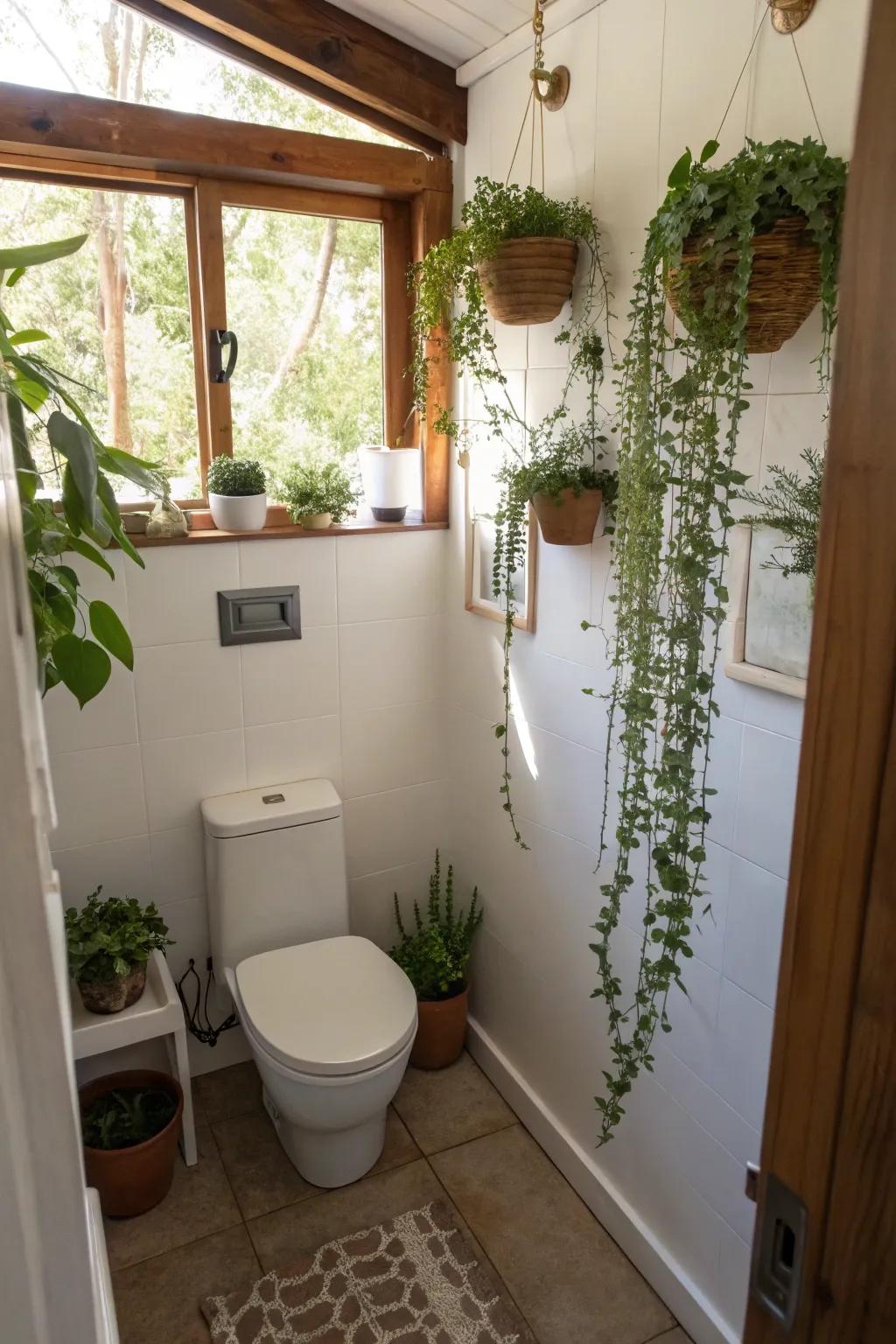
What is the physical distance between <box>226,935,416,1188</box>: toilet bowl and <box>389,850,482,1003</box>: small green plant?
23 centimetres

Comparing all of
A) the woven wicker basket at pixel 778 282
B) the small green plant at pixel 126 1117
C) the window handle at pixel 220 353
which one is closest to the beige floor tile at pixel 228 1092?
the small green plant at pixel 126 1117

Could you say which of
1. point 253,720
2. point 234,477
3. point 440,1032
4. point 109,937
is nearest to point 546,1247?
point 440,1032

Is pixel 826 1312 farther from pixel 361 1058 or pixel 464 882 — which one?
pixel 464 882

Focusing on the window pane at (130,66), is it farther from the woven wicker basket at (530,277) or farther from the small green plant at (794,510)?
the small green plant at (794,510)

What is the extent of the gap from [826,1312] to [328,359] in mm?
2098

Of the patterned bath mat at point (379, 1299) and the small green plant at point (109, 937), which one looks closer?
the patterned bath mat at point (379, 1299)

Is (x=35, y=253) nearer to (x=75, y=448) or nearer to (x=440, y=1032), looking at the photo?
(x=75, y=448)

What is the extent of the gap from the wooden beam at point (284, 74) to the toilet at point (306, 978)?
1550 millimetres

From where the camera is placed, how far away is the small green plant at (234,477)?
6.88ft

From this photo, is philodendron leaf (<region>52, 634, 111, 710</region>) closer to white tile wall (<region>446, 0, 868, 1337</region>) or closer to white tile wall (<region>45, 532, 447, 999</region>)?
white tile wall (<region>45, 532, 447, 999</region>)

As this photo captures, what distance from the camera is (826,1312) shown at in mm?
704

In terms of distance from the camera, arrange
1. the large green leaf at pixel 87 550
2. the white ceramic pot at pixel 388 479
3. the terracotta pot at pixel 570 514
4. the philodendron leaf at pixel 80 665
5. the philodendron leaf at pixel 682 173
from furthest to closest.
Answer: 1. the white ceramic pot at pixel 388 479
2. the terracotta pot at pixel 570 514
3. the philodendron leaf at pixel 80 665
4. the large green leaf at pixel 87 550
5. the philodendron leaf at pixel 682 173

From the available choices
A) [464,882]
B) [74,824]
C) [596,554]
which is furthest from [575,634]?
[74,824]

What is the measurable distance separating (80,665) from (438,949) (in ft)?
4.02
